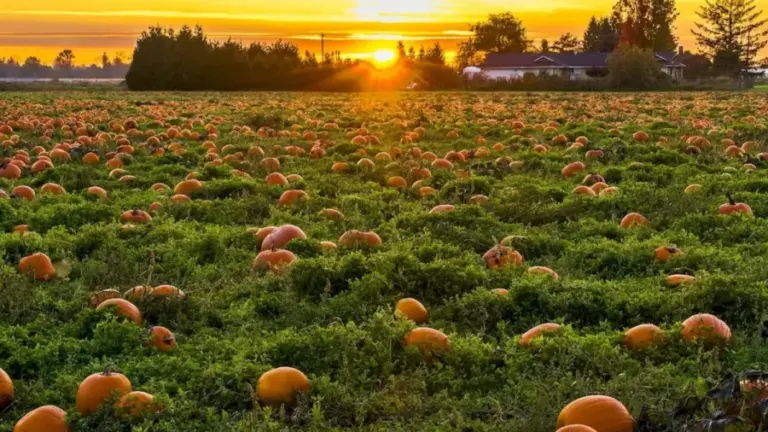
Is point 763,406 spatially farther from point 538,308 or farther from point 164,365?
point 164,365

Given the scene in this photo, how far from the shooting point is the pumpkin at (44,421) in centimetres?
328

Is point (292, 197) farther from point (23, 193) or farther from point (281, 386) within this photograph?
point (281, 386)

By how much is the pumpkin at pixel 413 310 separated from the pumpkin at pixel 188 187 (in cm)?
427

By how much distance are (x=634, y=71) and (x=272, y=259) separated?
2072 inches

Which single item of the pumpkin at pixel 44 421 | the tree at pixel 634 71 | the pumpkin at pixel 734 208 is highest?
the tree at pixel 634 71

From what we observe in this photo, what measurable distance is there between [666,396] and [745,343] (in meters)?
0.87

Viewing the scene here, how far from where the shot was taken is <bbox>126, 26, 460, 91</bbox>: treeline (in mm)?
53250

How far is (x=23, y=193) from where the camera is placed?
8016mm

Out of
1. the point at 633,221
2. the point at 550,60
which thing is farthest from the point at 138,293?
the point at 550,60

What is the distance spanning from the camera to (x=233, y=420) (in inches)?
135

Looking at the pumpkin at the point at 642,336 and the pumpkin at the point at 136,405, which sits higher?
the pumpkin at the point at 642,336

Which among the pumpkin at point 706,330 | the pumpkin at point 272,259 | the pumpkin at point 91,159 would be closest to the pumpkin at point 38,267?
the pumpkin at point 272,259

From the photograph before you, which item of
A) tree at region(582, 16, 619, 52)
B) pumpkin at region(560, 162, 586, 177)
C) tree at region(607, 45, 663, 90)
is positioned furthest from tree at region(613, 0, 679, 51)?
pumpkin at region(560, 162, 586, 177)

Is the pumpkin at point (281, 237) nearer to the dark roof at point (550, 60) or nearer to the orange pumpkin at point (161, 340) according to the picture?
the orange pumpkin at point (161, 340)
